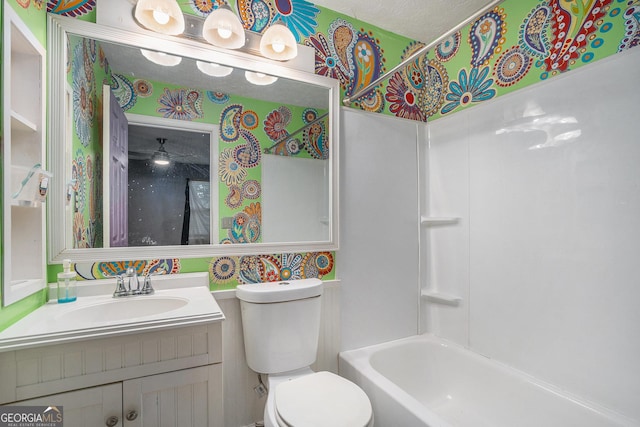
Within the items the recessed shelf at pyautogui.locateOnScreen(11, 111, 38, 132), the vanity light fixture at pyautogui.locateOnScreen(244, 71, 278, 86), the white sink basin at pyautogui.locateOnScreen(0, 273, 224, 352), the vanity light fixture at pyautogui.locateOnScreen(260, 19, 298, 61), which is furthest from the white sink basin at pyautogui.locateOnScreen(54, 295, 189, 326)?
the vanity light fixture at pyautogui.locateOnScreen(260, 19, 298, 61)

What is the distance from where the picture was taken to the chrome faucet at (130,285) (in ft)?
3.93

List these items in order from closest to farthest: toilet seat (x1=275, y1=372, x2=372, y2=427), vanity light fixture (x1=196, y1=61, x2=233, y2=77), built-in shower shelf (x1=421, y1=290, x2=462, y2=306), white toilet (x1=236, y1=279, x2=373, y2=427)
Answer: toilet seat (x1=275, y1=372, x2=372, y2=427), white toilet (x1=236, y1=279, x2=373, y2=427), vanity light fixture (x1=196, y1=61, x2=233, y2=77), built-in shower shelf (x1=421, y1=290, x2=462, y2=306)

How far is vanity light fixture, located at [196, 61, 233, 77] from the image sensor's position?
1.44 metres

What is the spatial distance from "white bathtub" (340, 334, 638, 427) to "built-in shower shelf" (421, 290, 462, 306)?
246 millimetres

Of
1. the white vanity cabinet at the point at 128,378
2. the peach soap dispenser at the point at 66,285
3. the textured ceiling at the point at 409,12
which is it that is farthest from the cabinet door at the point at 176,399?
the textured ceiling at the point at 409,12

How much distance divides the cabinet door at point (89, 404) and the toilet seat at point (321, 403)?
531mm

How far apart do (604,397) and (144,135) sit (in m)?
2.27

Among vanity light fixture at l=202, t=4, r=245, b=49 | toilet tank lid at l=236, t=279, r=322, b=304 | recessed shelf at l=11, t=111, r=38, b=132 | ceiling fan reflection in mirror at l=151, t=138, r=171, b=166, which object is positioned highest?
vanity light fixture at l=202, t=4, r=245, b=49

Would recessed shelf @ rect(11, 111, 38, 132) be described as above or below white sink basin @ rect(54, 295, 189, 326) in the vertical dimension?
above

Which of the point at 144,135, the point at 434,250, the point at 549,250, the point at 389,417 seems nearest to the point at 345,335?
the point at 389,417

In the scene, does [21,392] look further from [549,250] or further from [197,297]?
[549,250]

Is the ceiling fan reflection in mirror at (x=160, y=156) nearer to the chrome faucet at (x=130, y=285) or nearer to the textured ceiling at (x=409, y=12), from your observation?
the chrome faucet at (x=130, y=285)

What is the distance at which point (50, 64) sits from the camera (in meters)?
1.15

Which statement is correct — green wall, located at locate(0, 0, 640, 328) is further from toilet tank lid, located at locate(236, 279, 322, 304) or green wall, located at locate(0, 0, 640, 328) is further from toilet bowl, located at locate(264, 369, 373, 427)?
toilet bowl, located at locate(264, 369, 373, 427)
